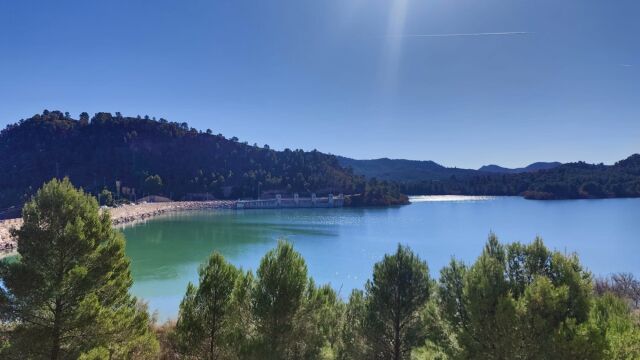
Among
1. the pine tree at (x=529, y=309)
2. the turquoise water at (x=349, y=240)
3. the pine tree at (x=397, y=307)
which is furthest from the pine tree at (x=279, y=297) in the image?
the turquoise water at (x=349, y=240)

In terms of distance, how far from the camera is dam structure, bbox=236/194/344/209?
146 m

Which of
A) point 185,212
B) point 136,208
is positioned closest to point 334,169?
point 185,212

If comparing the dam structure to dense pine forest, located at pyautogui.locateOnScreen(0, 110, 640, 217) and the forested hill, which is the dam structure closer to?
dense pine forest, located at pyautogui.locateOnScreen(0, 110, 640, 217)

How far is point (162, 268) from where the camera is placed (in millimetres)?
47969

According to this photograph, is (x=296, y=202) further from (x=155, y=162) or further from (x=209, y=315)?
(x=209, y=315)

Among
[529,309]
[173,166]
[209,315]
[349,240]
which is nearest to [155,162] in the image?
[173,166]

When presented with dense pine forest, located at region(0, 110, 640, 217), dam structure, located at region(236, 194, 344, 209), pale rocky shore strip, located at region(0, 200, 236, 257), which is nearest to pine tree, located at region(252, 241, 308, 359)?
pale rocky shore strip, located at region(0, 200, 236, 257)

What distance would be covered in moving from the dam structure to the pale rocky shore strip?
312 inches

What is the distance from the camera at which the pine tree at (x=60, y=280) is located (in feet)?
33.6

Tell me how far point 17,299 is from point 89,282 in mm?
1699

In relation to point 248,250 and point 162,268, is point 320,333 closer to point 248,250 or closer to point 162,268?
point 162,268

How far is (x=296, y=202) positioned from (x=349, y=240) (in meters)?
78.7

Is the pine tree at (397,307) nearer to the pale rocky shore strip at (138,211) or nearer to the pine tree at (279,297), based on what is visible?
the pine tree at (279,297)

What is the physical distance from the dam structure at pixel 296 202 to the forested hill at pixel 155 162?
362 inches
